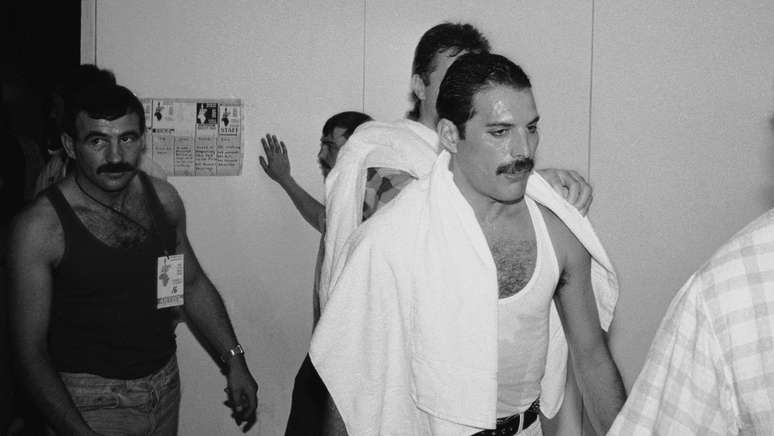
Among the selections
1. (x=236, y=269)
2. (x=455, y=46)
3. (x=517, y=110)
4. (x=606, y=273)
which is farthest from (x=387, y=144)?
(x=236, y=269)

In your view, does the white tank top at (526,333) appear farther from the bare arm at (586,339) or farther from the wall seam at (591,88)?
the wall seam at (591,88)

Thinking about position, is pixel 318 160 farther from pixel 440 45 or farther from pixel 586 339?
pixel 586 339

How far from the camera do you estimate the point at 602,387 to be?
2.05m

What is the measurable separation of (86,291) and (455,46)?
4.81 feet

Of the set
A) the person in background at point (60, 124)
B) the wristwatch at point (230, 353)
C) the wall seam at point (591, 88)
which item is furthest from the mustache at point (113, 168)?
the wall seam at point (591, 88)

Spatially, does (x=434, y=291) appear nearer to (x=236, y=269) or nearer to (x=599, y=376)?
(x=599, y=376)

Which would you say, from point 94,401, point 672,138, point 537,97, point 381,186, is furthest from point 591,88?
point 94,401

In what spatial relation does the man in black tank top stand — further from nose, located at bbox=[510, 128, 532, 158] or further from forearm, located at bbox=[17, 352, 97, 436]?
nose, located at bbox=[510, 128, 532, 158]

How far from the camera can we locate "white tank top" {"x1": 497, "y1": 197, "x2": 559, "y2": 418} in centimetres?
199

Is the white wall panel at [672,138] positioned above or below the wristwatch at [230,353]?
above

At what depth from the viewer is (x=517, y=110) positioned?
1961mm

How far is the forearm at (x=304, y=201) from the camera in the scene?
3594mm

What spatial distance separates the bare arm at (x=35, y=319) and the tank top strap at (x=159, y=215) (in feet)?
1.34

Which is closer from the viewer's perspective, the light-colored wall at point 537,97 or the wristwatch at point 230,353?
the wristwatch at point 230,353
